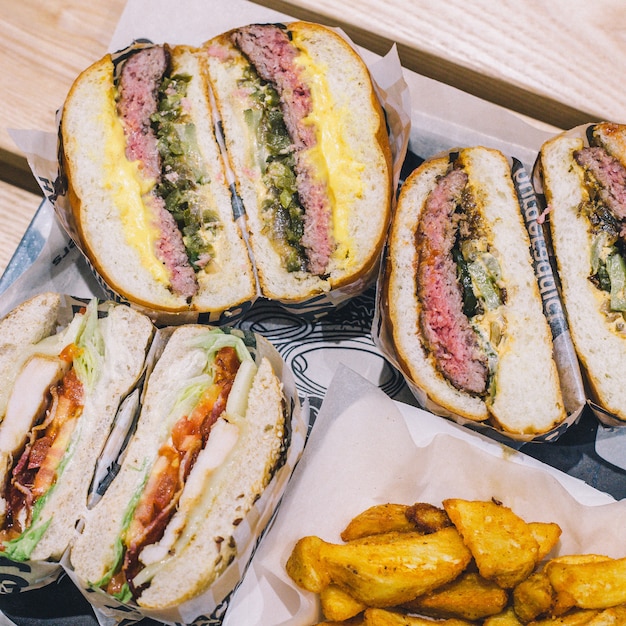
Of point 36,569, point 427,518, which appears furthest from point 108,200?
point 427,518

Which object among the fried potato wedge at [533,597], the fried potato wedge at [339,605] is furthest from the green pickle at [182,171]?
the fried potato wedge at [533,597]

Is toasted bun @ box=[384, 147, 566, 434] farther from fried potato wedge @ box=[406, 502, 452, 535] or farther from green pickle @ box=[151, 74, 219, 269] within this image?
green pickle @ box=[151, 74, 219, 269]

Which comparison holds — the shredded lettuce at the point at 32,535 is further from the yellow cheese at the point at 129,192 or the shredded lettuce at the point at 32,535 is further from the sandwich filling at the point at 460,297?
the sandwich filling at the point at 460,297

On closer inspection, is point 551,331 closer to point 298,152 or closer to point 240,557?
point 298,152

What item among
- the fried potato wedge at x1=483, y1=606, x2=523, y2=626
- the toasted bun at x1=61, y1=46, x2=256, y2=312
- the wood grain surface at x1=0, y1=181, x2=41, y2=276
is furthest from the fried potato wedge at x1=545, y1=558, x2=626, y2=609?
the wood grain surface at x1=0, y1=181, x2=41, y2=276

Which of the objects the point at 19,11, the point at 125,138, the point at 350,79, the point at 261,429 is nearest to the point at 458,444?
the point at 261,429

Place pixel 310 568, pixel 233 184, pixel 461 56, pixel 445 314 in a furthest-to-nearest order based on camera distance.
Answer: pixel 461 56 → pixel 233 184 → pixel 445 314 → pixel 310 568
